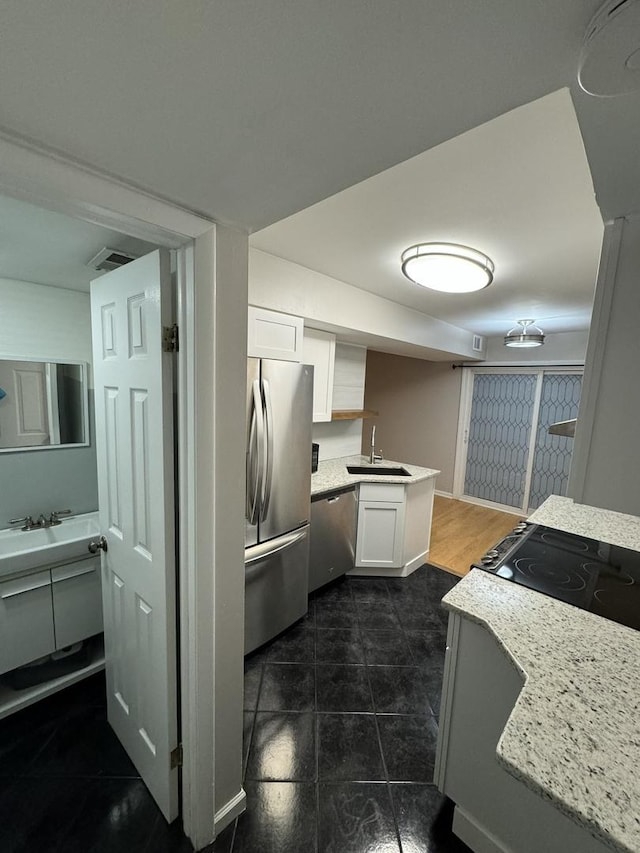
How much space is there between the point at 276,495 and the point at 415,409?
412cm

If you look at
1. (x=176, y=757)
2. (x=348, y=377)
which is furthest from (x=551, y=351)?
(x=176, y=757)

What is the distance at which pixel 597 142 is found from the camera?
64cm

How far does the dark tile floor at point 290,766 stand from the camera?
1261 millimetres

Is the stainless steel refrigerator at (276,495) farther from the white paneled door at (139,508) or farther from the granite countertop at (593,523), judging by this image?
the granite countertop at (593,523)

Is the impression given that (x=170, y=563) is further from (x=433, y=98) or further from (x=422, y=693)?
(x=422, y=693)

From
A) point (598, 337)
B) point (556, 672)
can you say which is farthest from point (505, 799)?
point (598, 337)

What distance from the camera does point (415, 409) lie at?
18.8 feet

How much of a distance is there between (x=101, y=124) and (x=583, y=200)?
62.7 inches

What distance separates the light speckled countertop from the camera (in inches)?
23.1

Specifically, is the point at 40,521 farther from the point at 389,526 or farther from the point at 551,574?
the point at 551,574

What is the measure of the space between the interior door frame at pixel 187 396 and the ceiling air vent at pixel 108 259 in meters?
0.57

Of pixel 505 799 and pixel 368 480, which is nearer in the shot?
pixel 505 799

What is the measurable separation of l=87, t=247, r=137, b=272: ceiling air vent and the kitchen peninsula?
5.96 ft

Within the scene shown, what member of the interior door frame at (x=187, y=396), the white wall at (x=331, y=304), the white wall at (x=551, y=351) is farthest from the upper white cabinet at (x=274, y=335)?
the white wall at (x=551, y=351)
